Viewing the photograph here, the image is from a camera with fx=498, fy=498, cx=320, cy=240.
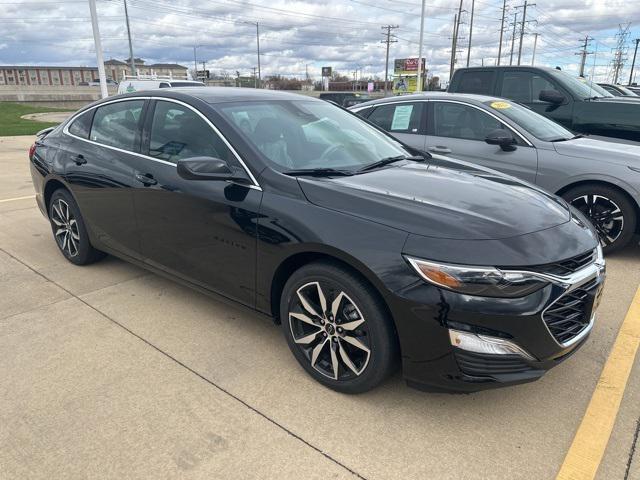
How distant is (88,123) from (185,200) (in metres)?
1.72

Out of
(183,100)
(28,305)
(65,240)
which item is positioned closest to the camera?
(183,100)

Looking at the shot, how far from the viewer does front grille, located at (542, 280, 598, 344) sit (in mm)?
2283

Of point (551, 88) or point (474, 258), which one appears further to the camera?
point (551, 88)

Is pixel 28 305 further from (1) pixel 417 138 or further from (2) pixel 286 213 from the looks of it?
(1) pixel 417 138

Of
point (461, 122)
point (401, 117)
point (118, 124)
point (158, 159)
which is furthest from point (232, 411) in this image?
point (401, 117)

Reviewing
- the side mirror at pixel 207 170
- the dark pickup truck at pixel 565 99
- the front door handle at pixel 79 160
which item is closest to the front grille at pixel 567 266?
the side mirror at pixel 207 170

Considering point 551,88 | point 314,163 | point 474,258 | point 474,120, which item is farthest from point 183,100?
point 551,88

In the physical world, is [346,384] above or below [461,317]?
below

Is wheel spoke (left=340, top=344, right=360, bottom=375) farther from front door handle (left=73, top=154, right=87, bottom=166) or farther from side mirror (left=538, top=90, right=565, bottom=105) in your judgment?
side mirror (left=538, top=90, right=565, bottom=105)

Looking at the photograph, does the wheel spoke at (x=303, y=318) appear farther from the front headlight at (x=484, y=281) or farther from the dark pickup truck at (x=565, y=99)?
the dark pickup truck at (x=565, y=99)

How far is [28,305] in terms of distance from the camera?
376cm

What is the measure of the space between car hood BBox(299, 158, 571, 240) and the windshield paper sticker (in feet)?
10.0

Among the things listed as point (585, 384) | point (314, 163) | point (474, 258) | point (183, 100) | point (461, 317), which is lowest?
point (585, 384)

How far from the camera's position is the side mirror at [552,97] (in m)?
7.05
